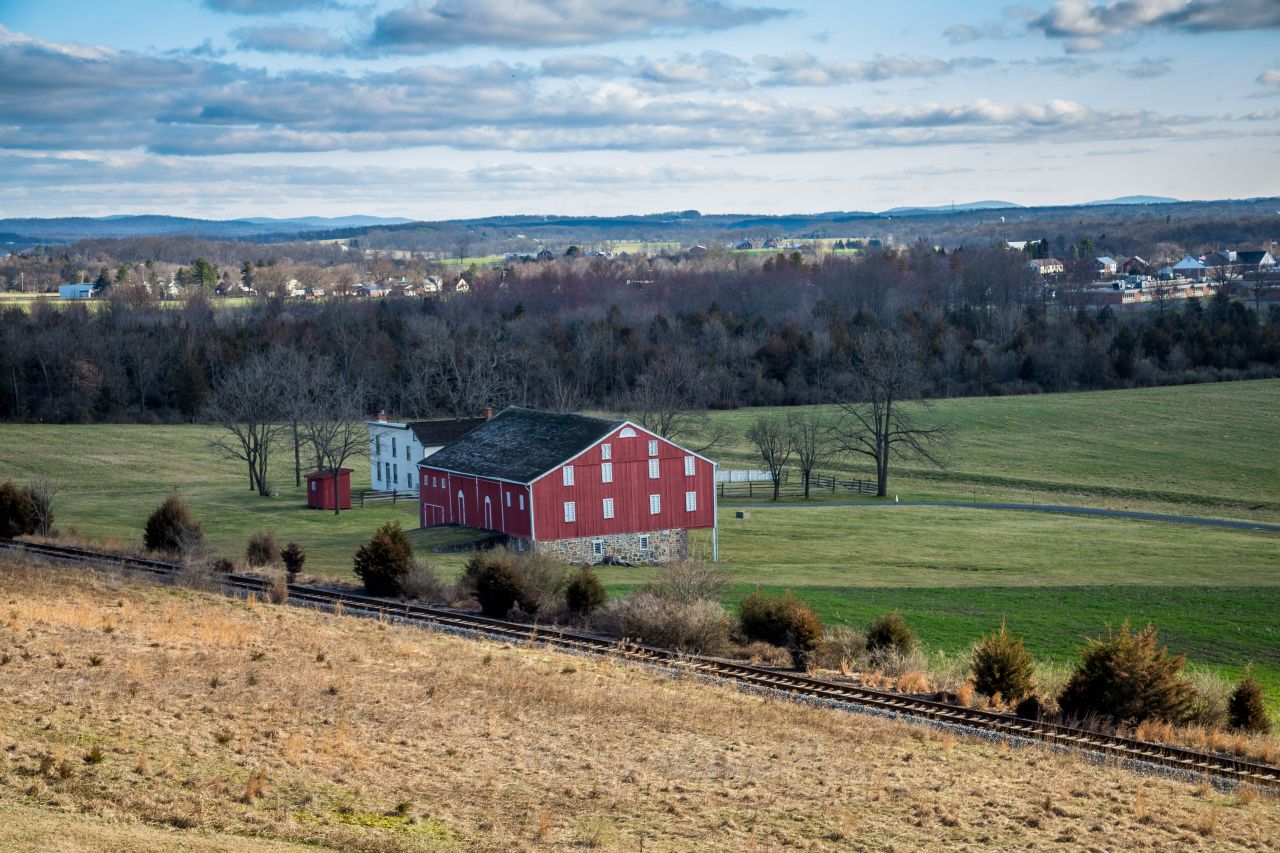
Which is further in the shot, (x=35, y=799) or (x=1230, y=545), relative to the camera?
(x=1230, y=545)

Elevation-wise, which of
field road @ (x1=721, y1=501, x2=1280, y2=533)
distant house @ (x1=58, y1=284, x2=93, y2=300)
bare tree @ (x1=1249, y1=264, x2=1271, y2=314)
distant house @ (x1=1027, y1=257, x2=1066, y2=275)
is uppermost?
distant house @ (x1=1027, y1=257, x2=1066, y2=275)

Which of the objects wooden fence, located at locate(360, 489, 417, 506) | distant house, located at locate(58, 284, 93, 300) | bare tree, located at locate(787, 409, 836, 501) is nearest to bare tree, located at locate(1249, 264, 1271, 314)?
bare tree, located at locate(787, 409, 836, 501)

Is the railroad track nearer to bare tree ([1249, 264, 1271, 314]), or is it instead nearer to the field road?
the field road

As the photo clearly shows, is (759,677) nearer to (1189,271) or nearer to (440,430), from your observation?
(440,430)

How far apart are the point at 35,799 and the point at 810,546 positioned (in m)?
37.9

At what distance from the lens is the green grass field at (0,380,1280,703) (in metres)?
36.0

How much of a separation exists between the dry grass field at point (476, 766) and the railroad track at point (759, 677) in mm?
1078

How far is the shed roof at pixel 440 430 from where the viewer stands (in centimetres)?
6156

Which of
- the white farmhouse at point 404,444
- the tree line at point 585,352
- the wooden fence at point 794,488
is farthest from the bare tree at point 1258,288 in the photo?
the white farmhouse at point 404,444

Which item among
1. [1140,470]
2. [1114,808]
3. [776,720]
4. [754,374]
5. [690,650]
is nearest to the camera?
[1114,808]

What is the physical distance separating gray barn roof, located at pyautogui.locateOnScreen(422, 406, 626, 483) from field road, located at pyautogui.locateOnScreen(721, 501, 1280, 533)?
43.5 ft

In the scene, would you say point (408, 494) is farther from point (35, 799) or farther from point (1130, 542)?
point (35, 799)

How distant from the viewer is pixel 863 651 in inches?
1118

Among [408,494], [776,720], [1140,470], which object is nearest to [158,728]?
[776,720]
